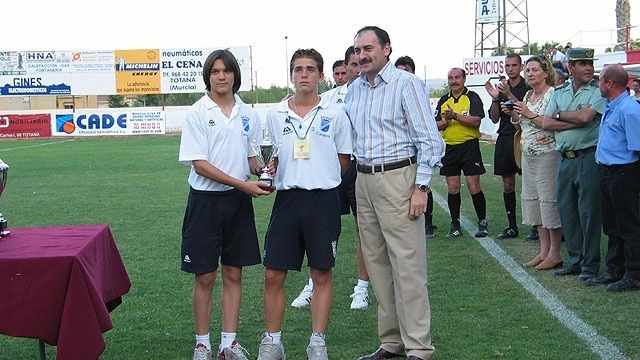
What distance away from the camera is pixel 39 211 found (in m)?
14.4

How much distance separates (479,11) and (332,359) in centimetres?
4182

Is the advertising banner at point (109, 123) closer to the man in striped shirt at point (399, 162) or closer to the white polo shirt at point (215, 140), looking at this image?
the white polo shirt at point (215, 140)

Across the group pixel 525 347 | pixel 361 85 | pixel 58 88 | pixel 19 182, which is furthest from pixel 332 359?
pixel 58 88

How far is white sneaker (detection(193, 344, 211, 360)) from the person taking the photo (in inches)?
229

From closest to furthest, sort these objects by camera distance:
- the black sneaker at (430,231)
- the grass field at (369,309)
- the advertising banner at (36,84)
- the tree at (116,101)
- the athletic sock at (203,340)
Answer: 1. the athletic sock at (203,340)
2. the grass field at (369,309)
3. the black sneaker at (430,231)
4. the advertising banner at (36,84)
5. the tree at (116,101)

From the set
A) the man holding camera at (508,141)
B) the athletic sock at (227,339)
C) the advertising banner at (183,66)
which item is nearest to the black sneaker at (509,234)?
the man holding camera at (508,141)

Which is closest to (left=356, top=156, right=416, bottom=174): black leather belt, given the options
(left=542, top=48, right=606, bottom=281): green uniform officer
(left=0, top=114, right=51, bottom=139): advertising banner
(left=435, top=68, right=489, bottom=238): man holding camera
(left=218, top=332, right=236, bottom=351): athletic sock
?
(left=218, top=332, right=236, bottom=351): athletic sock

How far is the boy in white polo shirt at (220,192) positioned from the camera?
5688mm

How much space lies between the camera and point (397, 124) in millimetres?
5656

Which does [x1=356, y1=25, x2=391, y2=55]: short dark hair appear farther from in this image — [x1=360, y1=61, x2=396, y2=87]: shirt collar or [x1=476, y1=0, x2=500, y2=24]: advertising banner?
[x1=476, y1=0, x2=500, y2=24]: advertising banner

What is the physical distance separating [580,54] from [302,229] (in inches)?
133

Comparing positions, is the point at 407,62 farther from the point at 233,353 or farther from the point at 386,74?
the point at 233,353

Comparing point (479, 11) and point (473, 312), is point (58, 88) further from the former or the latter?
point (473, 312)

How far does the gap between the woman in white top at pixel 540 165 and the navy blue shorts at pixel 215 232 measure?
11.4ft
